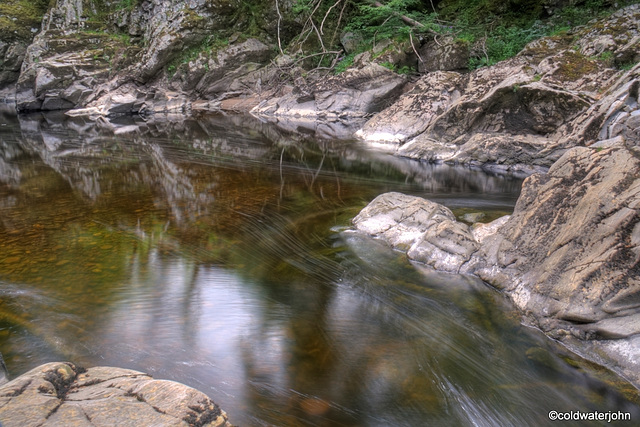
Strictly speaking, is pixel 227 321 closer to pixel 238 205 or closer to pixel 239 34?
pixel 238 205

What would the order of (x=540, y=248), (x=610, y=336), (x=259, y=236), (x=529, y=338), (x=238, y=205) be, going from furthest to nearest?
1. (x=238, y=205)
2. (x=259, y=236)
3. (x=540, y=248)
4. (x=529, y=338)
5. (x=610, y=336)

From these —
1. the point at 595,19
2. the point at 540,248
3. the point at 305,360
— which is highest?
the point at 595,19

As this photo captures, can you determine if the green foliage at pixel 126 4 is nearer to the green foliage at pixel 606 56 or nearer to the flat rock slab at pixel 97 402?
the green foliage at pixel 606 56

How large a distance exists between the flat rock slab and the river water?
Answer: 0.65 metres

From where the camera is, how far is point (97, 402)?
2.07 metres

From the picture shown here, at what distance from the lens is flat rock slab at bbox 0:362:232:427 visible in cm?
192

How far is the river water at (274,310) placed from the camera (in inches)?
115

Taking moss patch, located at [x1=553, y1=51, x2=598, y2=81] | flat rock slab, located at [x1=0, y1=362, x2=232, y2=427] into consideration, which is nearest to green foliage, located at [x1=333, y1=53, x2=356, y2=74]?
moss patch, located at [x1=553, y1=51, x2=598, y2=81]

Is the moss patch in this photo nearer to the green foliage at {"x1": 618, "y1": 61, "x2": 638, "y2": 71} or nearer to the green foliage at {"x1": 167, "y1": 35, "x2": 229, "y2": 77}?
the green foliage at {"x1": 618, "y1": 61, "x2": 638, "y2": 71}

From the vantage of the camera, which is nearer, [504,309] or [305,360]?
[305,360]

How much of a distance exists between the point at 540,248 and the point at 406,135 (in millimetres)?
8377

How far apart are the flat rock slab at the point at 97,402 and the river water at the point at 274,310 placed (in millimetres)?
655

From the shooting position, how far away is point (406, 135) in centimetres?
1210

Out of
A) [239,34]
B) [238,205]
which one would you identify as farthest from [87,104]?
[238,205]
